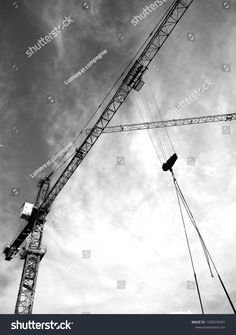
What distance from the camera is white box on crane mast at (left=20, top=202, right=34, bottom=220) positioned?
3225cm

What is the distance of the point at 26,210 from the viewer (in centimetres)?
3244

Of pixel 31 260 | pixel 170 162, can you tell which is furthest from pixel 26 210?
pixel 170 162

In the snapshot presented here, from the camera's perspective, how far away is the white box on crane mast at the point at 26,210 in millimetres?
A: 32250

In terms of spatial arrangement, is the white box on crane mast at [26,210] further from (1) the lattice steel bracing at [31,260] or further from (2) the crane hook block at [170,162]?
(2) the crane hook block at [170,162]

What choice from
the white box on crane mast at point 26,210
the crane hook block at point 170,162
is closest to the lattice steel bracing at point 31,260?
the white box on crane mast at point 26,210

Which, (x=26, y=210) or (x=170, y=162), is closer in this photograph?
(x=170, y=162)

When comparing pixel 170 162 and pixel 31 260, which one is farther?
pixel 31 260

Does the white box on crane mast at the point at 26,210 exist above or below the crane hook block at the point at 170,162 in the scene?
above

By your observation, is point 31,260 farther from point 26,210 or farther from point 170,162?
point 170,162

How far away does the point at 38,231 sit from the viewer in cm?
3253

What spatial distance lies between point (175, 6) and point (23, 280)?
102 feet

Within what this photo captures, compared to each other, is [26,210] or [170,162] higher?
[26,210]
